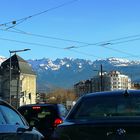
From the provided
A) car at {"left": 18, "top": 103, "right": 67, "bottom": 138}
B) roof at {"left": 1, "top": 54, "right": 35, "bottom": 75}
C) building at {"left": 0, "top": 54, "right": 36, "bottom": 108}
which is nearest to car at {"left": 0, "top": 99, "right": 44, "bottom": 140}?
car at {"left": 18, "top": 103, "right": 67, "bottom": 138}

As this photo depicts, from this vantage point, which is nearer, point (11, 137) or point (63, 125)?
point (63, 125)

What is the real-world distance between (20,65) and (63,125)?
160 m

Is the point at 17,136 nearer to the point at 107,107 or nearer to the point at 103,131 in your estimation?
the point at 107,107

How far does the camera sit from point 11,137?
28.8ft

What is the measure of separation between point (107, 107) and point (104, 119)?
3.25 feet

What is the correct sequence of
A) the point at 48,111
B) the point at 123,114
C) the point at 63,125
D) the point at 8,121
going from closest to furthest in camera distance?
the point at 63,125
the point at 123,114
the point at 8,121
the point at 48,111

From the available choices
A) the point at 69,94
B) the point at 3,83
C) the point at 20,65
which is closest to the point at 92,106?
the point at 3,83

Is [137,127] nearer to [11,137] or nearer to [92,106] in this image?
[92,106]

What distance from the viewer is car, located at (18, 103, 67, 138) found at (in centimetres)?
1767

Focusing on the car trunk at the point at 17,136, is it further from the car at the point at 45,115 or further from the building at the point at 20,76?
the building at the point at 20,76

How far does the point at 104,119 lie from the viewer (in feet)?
25.8

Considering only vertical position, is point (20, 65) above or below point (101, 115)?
above

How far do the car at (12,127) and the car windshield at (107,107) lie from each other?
97 centimetres

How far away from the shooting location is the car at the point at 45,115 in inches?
696
